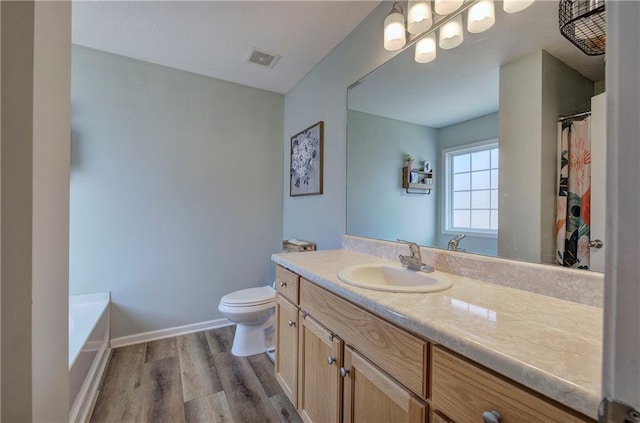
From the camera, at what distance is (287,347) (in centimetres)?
150

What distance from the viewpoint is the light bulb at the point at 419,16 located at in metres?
1.31

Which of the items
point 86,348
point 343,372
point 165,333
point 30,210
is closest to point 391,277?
point 343,372

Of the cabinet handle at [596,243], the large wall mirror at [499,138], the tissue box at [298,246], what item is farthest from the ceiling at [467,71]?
the tissue box at [298,246]

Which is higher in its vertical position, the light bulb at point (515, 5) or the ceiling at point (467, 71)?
the light bulb at point (515, 5)

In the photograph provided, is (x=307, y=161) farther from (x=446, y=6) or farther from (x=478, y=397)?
(x=478, y=397)

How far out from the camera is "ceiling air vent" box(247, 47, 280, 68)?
214 cm

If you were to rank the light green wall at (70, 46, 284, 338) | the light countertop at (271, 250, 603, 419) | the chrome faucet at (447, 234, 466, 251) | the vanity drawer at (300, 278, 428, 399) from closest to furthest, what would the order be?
the light countertop at (271, 250, 603, 419)
the vanity drawer at (300, 278, 428, 399)
the chrome faucet at (447, 234, 466, 251)
the light green wall at (70, 46, 284, 338)

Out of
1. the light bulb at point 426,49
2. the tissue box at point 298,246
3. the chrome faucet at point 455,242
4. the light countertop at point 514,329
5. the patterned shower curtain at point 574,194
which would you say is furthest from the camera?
the tissue box at point 298,246

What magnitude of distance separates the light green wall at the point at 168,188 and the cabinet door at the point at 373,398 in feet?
6.26

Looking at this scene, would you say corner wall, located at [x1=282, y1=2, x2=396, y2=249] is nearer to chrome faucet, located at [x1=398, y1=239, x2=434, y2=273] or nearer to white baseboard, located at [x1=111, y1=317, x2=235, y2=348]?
chrome faucet, located at [x1=398, y1=239, x2=434, y2=273]

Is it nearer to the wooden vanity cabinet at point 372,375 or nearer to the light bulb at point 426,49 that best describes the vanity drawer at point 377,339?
the wooden vanity cabinet at point 372,375

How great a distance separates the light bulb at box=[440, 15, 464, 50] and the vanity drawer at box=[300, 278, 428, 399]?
4.15ft

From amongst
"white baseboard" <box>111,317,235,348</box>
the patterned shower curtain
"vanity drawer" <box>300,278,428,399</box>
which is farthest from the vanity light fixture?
"white baseboard" <box>111,317,235,348</box>

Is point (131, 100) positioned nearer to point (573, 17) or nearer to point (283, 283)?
point (283, 283)
